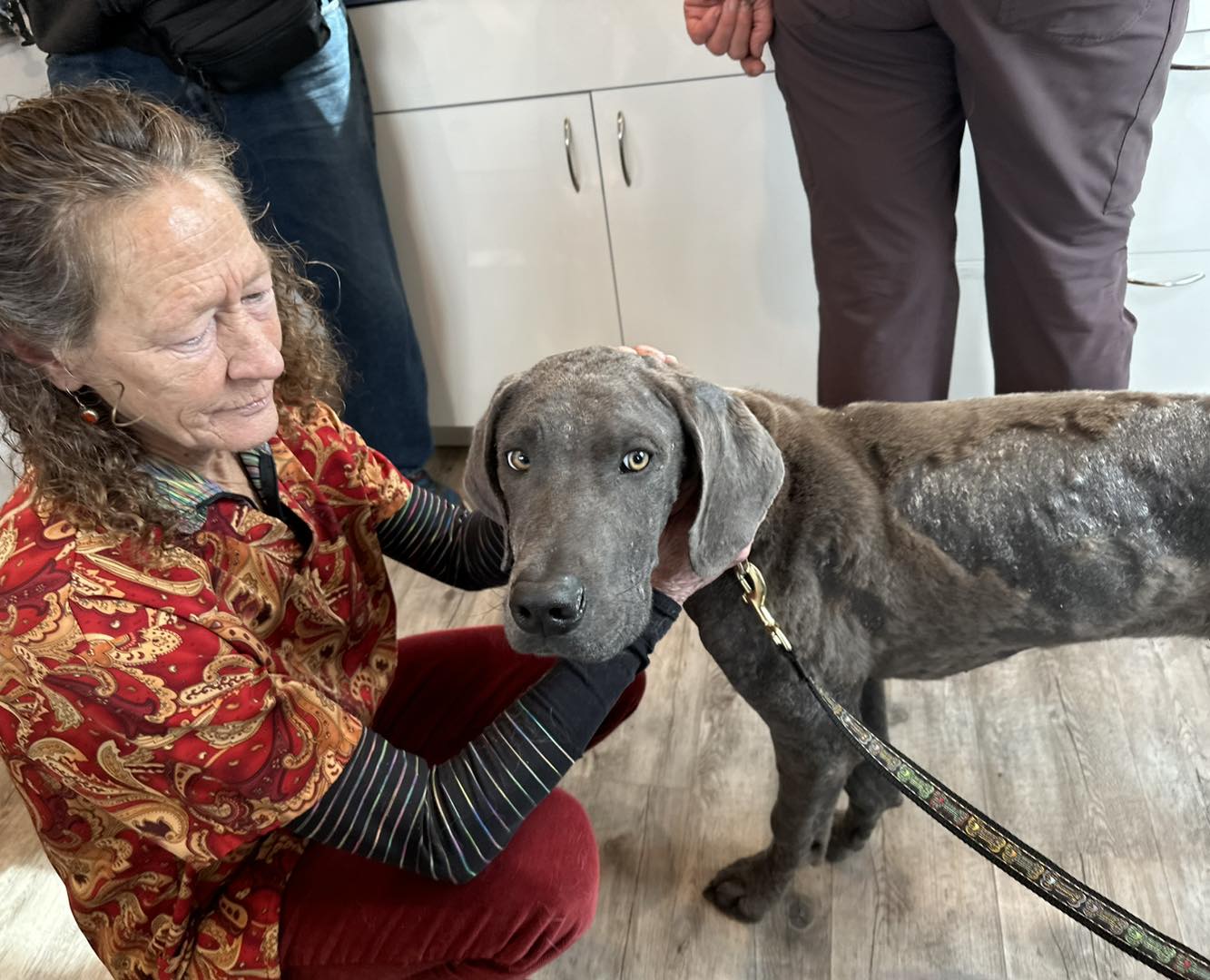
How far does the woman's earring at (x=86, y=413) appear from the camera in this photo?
1.18 metres

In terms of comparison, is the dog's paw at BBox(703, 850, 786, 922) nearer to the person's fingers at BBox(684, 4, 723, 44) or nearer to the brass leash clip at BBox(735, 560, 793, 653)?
the brass leash clip at BBox(735, 560, 793, 653)

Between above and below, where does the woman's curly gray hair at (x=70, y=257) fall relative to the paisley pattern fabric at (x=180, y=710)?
above

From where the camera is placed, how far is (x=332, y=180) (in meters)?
2.46

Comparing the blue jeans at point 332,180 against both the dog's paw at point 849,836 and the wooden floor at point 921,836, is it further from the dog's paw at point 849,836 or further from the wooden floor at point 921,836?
the dog's paw at point 849,836

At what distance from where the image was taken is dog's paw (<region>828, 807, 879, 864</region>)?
1.83m

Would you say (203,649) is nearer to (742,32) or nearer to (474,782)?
(474,782)

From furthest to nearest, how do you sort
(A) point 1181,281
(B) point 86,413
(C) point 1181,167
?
(A) point 1181,281
(C) point 1181,167
(B) point 86,413

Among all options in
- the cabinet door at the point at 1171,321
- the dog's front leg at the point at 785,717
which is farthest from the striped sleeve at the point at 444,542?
the cabinet door at the point at 1171,321

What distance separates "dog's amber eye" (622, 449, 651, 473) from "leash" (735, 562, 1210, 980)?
0.23 metres

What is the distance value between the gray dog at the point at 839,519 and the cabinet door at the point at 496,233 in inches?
53.3

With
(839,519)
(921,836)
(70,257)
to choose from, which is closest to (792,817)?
(921,836)

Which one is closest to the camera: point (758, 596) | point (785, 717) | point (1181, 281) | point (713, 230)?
point (758, 596)

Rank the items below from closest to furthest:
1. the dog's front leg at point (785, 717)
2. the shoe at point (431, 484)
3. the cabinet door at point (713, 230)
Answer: the dog's front leg at point (785, 717) → the cabinet door at point (713, 230) → the shoe at point (431, 484)

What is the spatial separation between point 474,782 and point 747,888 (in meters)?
0.72
